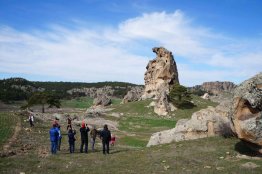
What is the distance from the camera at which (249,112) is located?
20.7 meters

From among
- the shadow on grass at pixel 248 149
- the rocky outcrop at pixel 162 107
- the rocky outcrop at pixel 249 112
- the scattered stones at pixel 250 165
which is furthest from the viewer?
the rocky outcrop at pixel 162 107

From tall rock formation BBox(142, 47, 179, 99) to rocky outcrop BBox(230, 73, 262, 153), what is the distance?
282ft

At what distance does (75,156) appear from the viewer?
25422 mm

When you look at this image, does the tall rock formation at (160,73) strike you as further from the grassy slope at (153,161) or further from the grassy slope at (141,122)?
Answer: the grassy slope at (153,161)

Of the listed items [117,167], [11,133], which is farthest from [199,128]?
[11,133]

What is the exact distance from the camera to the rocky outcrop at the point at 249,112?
20.0 metres

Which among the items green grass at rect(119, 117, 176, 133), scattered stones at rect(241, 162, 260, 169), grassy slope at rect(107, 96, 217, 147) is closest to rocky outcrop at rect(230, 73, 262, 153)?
scattered stones at rect(241, 162, 260, 169)

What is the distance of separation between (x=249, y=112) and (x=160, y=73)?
3508 inches

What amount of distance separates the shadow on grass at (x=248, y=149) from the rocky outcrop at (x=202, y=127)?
529cm

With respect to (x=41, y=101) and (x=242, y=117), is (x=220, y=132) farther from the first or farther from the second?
(x=41, y=101)

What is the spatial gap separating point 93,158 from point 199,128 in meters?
11.7

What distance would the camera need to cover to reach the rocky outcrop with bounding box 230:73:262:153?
65.5 feet

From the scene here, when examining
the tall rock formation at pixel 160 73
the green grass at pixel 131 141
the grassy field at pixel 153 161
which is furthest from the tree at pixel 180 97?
the grassy field at pixel 153 161

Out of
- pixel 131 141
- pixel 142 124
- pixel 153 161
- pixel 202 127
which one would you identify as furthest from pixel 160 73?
pixel 153 161
